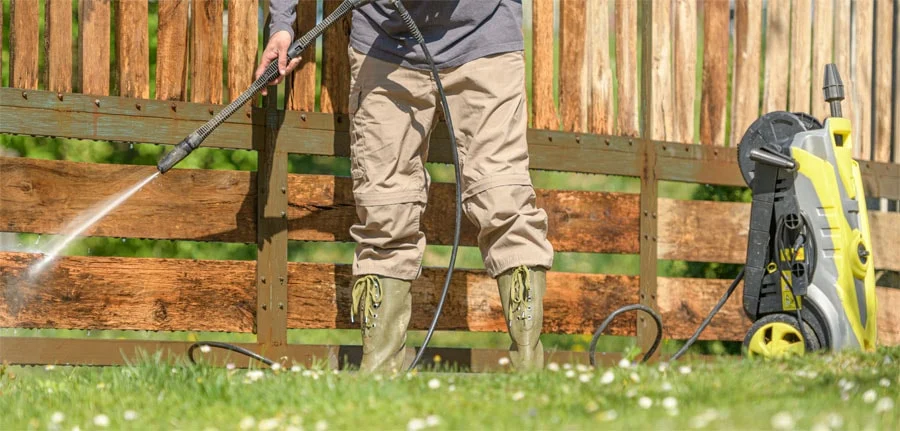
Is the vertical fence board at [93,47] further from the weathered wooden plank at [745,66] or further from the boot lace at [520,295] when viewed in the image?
the weathered wooden plank at [745,66]

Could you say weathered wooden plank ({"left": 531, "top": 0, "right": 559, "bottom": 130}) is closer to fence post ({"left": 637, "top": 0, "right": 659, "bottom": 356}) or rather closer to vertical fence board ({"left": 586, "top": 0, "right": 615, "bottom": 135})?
vertical fence board ({"left": 586, "top": 0, "right": 615, "bottom": 135})

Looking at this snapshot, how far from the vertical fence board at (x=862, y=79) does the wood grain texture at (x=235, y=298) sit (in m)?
1.46

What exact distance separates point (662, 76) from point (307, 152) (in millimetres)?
1929

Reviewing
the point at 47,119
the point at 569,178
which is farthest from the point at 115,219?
the point at 569,178

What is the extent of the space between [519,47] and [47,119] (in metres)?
1.96

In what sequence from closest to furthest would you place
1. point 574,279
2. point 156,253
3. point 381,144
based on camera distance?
point 381,144 → point 574,279 → point 156,253

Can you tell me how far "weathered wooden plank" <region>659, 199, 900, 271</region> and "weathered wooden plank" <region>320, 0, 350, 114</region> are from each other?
5.80ft

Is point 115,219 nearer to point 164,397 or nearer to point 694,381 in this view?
point 164,397

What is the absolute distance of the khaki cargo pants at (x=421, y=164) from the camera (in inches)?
148

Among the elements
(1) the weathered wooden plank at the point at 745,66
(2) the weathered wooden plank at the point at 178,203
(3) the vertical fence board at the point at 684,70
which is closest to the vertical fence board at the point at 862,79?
(1) the weathered wooden plank at the point at 745,66

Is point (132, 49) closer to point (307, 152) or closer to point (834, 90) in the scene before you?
point (307, 152)

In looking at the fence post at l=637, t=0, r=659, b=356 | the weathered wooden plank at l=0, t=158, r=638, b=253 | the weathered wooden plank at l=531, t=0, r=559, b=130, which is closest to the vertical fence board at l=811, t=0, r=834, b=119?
the fence post at l=637, t=0, r=659, b=356

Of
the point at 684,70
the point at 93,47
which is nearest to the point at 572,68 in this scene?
the point at 684,70

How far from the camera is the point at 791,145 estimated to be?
13.4 ft
